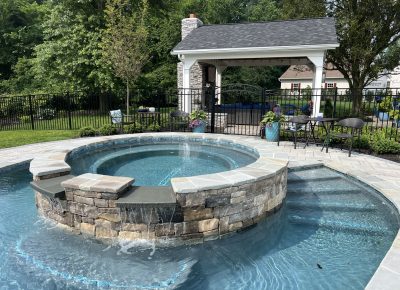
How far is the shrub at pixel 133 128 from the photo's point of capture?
10664mm

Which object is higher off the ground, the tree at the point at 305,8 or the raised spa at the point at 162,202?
the tree at the point at 305,8

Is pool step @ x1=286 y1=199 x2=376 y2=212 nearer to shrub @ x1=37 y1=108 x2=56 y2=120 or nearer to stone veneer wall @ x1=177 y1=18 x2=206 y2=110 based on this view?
stone veneer wall @ x1=177 y1=18 x2=206 y2=110

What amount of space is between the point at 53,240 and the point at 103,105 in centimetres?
1591

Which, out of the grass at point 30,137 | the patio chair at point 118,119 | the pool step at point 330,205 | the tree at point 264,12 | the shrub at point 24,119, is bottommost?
the pool step at point 330,205

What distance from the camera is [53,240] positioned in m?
3.75

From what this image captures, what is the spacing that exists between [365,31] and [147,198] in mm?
16032

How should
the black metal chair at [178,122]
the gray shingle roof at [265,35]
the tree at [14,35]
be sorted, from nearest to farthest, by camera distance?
1. the black metal chair at [178,122]
2. the gray shingle roof at [265,35]
3. the tree at [14,35]

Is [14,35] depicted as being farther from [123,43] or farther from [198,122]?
[198,122]

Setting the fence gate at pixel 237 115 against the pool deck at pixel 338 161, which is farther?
the fence gate at pixel 237 115

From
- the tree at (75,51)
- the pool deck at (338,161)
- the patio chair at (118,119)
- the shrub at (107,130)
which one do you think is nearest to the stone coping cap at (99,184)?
the pool deck at (338,161)

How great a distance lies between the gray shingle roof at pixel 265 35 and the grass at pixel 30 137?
5.82 m

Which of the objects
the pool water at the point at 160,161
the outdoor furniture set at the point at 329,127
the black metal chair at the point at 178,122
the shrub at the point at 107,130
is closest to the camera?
the pool water at the point at 160,161

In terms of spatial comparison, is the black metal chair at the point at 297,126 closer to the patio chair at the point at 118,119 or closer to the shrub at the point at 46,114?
the patio chair at the point at 118,119

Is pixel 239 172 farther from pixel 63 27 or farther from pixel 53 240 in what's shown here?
pixel 63 27
